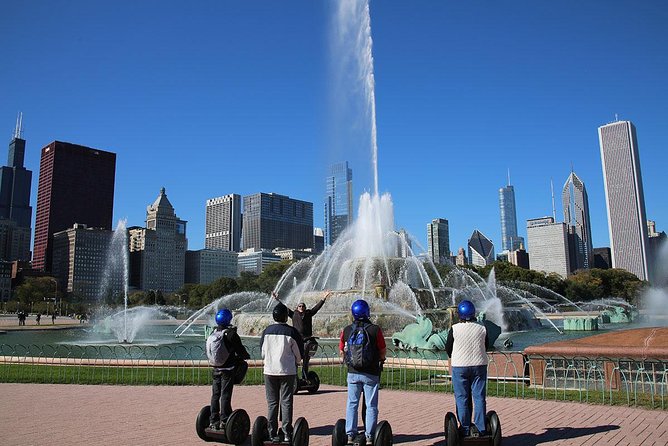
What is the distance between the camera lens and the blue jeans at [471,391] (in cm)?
722

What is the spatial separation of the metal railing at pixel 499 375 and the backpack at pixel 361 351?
601cm

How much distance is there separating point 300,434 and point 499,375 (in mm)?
7928

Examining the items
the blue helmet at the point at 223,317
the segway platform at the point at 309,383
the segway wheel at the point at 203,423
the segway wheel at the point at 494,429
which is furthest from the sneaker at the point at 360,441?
the segway platform at the point at 309,383

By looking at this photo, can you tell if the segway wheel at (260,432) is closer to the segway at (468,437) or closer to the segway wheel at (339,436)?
the segway wheel at (339,436)

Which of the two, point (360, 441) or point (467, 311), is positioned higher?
point (467, 311)

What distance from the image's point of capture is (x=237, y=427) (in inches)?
313

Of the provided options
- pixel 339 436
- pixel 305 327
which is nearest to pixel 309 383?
pixel 305 327

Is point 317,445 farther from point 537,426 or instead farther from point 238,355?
point 537,426

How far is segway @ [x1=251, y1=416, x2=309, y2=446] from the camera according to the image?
7141 mm

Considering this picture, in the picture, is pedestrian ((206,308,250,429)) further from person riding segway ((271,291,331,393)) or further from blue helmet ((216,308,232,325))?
person riding segway ((271,291,331,393))

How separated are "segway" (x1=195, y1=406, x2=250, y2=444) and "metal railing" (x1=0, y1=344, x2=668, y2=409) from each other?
603cm

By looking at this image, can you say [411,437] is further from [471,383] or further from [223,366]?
[223,366]

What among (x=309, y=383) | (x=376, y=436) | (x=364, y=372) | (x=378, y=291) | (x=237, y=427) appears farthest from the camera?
(x=378, y=291)

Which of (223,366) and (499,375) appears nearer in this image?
(223,366)
